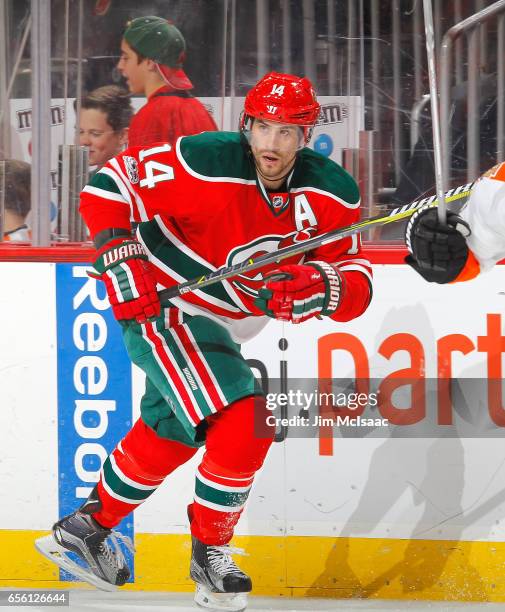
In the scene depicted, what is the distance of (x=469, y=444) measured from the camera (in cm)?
319

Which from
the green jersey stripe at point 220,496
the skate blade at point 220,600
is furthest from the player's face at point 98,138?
the skate blade at point 220,600

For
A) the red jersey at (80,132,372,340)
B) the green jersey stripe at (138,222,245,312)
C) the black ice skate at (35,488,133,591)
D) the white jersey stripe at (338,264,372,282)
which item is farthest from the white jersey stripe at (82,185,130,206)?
the black ice skate at (35,488,133,591)

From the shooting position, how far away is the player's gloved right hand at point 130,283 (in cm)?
279

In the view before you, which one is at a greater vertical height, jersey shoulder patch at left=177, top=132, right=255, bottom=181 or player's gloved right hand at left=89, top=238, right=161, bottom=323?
jersey shoulder patch at left=177, top=132, right=255, bottom=181

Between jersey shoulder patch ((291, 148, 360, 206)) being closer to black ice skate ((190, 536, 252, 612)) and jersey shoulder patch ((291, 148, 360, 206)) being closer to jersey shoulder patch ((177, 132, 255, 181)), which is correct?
jersey shoulder patch ((177, 132, 255, 181))

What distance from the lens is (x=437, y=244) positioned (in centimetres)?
256

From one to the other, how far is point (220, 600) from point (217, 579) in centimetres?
8

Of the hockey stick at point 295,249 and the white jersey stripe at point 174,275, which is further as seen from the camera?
the white jersey stripe at point 174,275

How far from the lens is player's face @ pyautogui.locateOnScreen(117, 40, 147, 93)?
3.22 meters

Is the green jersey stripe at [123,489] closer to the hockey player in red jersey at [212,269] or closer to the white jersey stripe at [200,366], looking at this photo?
the hockey player in red jersey at [212,269]

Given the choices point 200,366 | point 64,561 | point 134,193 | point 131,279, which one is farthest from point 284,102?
point 64,561

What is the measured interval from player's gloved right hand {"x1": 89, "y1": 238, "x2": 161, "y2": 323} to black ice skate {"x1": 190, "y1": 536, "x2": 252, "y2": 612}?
24.3 inches

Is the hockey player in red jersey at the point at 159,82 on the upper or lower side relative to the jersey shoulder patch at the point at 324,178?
upper

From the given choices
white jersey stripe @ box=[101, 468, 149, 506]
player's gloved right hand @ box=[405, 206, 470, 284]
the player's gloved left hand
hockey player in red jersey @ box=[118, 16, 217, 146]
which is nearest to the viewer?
player's gloved right hand @ box=[405, 206, 470, 284]
